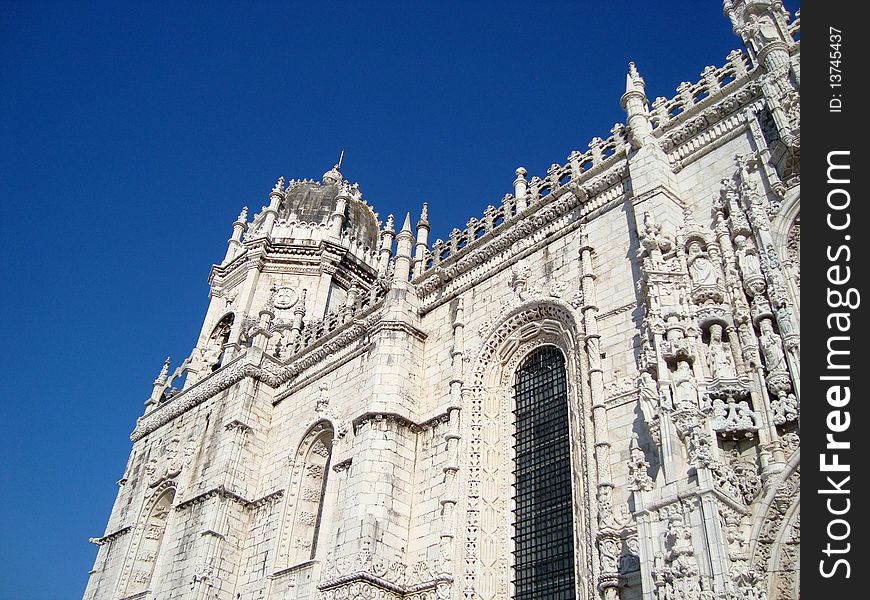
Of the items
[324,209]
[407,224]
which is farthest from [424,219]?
[324,209]

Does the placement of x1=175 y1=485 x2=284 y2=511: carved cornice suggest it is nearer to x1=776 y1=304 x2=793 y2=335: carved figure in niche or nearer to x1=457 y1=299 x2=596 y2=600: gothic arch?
x1=457 y1=299 x2=596 y2=600: gothic arch

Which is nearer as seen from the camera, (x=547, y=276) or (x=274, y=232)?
(x=547, y=276)

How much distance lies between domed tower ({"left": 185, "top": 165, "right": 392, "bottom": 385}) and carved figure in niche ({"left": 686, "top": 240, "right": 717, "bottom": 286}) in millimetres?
15962

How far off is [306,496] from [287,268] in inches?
509

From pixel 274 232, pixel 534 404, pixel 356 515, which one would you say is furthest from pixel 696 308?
pixel 274 232

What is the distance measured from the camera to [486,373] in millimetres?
18031

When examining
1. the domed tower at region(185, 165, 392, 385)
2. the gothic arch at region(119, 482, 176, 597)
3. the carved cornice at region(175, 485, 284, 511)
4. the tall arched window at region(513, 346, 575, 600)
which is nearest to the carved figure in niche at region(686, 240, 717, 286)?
the tall arched window at region(513, 346, 575, 600)

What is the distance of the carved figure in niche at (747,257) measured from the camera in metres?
12.9

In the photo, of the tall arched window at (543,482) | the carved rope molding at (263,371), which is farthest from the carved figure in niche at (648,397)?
the carved rope molding at (263,371)

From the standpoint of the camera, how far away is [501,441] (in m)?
17.0

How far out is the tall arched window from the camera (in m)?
14.5

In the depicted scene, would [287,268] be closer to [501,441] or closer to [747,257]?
[501,441]

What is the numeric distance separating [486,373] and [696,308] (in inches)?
242
